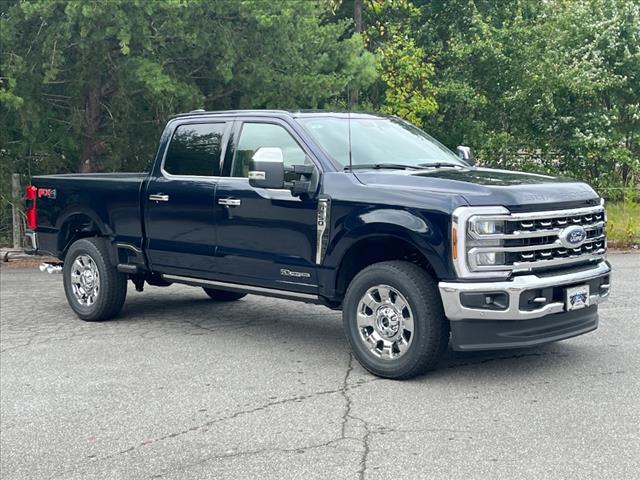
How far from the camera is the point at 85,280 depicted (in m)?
8.98

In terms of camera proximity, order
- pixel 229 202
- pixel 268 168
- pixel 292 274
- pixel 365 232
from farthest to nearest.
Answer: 1. pixel 229 202
2. pixel 292 274
3. pixel 268 168
4. pixel 365 232

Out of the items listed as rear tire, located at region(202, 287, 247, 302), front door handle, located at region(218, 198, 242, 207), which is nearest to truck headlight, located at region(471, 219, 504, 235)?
front door handle, located at region(218, 198, 242, 207)

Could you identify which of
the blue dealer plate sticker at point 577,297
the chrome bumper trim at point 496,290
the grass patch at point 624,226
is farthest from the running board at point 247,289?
the grass patch at point 624,226

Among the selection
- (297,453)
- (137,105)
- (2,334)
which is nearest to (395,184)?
(297,453)

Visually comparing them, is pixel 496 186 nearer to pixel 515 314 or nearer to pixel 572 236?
pixel 572 236

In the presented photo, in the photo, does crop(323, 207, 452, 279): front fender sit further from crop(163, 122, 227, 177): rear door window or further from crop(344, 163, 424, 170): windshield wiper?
crop(163, 122, 227, 177): rear door window

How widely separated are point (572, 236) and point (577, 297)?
1.42ft

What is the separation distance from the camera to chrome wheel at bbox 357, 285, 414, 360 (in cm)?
627

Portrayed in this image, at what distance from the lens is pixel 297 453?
4840 millimetres

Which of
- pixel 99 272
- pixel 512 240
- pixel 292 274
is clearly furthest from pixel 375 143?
pixel 99 272

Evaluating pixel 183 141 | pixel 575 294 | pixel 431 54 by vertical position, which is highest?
pixel 431 54

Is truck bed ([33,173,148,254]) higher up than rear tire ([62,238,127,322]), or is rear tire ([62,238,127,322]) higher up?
truck bed ([33,173,148,254])

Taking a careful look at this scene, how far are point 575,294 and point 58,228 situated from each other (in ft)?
17.8

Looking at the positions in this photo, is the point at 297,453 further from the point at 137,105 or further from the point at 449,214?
the point at 137,105
